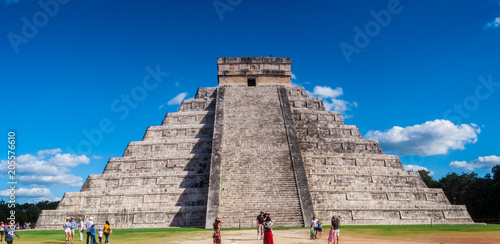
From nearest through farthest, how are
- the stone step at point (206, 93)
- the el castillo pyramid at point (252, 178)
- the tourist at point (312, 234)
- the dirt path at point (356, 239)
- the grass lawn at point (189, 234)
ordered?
the dirt path at point (356, 239), the grass lawn at point (189, 234), the tourist at point (312, 234), the el castillo pyramid at point (252, 178), the stone step at point (206, 93)

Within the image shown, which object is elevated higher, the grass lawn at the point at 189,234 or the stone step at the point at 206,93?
the stone step at the point at 206,93

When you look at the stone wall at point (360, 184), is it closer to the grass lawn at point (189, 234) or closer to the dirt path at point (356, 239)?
the grass lawn at point (189, 234)

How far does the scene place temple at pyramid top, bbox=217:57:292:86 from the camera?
27.7m

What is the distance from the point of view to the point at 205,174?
18.2m

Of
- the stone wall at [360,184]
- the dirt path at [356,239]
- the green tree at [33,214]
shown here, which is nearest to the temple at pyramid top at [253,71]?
the stone wall at [360,184]

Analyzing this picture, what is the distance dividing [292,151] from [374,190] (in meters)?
4.57

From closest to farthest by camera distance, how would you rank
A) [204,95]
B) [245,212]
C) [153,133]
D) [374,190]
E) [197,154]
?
[245,212] < [374,190] < [197,154] < [153,133] < [204,95]

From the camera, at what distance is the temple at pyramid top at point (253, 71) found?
27703 millimetres

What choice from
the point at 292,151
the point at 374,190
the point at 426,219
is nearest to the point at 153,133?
the point at 292,151

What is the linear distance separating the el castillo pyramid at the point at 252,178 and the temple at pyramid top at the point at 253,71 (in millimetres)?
4385

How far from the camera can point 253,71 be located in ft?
91.4

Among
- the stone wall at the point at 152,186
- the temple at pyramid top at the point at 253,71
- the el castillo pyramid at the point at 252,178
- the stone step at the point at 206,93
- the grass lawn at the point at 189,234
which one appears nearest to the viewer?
the grass lawn at the point at 189,234

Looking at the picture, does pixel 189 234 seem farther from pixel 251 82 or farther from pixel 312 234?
pixel 251 82

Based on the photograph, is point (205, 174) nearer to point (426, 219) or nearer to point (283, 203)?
point (283, 203)
